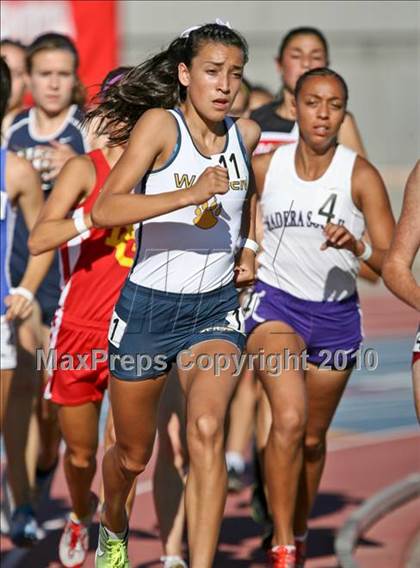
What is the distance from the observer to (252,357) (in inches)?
293

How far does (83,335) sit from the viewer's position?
7.54 meters

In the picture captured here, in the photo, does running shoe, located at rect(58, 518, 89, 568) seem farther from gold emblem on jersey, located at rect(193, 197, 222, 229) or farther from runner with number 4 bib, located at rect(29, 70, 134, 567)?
gold emblem on jersey, located at rect(193, 197, 222, 229)

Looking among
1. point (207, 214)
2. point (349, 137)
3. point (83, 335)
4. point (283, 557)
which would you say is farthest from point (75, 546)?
point (349, 137)

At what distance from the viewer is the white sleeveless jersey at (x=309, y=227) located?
24.8 ft

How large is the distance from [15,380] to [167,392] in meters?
1.56

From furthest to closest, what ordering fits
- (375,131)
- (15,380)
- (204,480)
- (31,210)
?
(375,131), (15,380), (31,210), (204,480)

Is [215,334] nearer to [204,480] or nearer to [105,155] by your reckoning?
[204,480]

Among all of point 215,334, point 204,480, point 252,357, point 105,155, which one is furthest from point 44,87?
point 204,480

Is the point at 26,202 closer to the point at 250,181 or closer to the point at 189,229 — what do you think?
the point at 250,181

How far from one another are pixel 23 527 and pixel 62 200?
2.15 m

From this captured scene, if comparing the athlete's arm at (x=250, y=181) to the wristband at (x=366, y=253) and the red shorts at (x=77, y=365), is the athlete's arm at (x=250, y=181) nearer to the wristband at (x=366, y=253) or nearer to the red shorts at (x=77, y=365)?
the wristband at (x=366, y=253)

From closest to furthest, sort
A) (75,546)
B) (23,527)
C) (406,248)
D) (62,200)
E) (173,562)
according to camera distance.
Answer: (406,248)
(62,200)
(173,562)
(75,546)
(23,527)

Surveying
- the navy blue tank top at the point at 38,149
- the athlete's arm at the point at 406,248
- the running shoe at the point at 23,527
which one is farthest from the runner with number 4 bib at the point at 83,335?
the athlete's arm at the point at 406,248

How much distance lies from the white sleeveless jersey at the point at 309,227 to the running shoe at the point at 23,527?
201 centimetres
